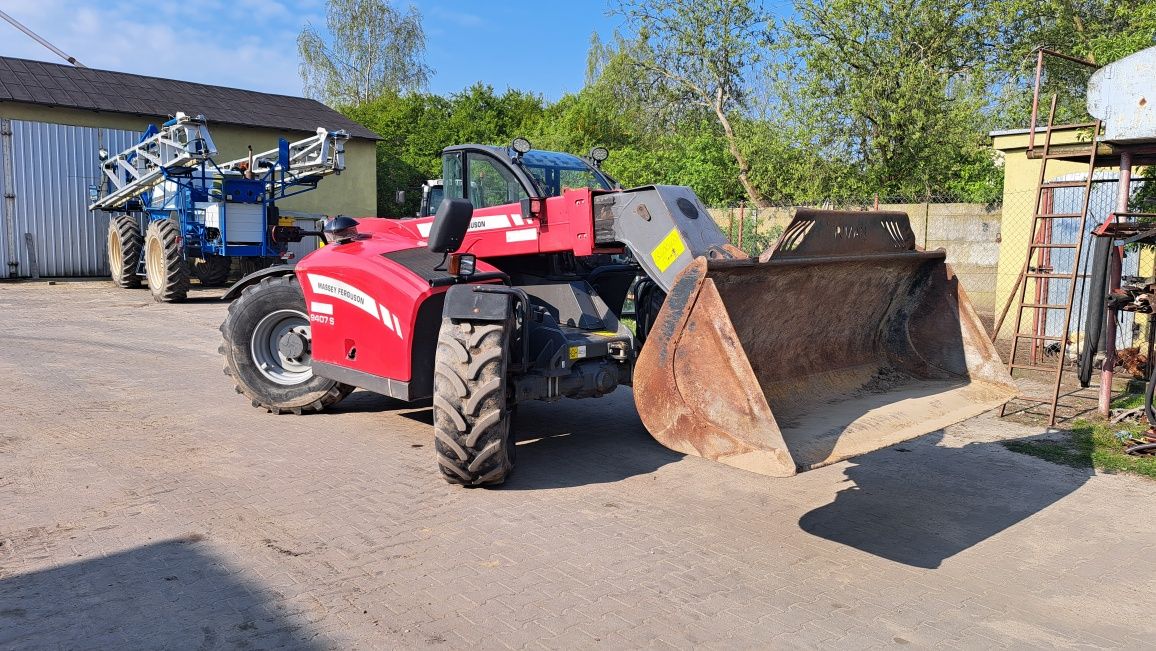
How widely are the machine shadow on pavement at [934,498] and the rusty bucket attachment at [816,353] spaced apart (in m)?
0.63

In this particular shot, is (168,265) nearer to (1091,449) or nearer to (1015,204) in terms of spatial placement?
(1015,204)

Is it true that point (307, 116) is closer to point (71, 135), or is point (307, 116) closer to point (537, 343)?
point (71, 135)

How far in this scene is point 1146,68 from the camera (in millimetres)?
7398

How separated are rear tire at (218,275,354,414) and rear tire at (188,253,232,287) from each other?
11.9 meters

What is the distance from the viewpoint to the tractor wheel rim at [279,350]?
742 centimetres

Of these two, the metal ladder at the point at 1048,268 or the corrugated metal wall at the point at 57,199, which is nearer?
the metal ladder at the point at 1048,268

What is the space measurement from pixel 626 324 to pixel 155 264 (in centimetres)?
1305

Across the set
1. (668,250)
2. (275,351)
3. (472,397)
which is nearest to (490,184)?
(668,250)

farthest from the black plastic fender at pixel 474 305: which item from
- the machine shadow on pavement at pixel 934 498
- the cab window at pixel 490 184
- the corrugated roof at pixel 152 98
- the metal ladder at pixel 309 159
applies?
the corrugated roof at pixel 152 98

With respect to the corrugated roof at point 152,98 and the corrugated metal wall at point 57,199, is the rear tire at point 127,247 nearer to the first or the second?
the corrugated metal wall at point 57,199

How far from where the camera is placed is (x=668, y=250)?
218 inches

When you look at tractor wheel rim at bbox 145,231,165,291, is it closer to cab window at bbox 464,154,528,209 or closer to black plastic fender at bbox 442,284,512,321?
cab window at bbox 464,154,528,209

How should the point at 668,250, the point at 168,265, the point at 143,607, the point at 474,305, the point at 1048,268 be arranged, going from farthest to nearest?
the point at 168,265, the point at 1048,268, the point at 668,250, the point at 474,305, the point at 143,607

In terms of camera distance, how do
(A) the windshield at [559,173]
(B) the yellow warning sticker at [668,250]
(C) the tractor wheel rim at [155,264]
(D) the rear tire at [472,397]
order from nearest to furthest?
(D) the rear tire at [472,397] → (B) the yellow warning sticker at [668,250] → (A) the windshield at [559,173] → (C) the tractor wheel rim at [155,264]
